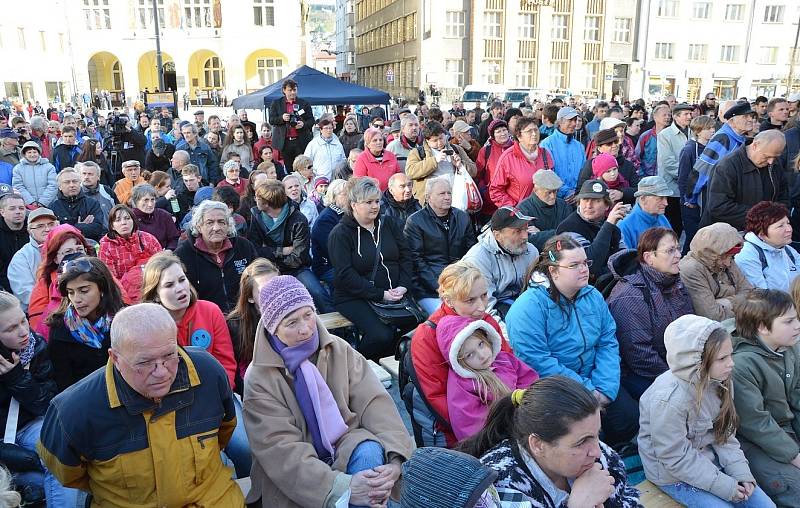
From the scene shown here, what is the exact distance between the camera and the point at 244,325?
152 inches

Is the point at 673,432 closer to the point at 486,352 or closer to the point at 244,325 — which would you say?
the point at 486,352

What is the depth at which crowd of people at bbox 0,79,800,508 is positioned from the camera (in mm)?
2432

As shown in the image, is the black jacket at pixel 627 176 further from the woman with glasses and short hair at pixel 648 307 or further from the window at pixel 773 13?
the window at pixel 773 13

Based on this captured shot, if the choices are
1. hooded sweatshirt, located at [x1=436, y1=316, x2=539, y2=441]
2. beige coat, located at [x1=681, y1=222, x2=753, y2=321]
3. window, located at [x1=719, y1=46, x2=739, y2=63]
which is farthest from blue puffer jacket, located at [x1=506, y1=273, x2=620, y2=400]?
window, located at [x1=719, y1=46, x2=739, y2=63]

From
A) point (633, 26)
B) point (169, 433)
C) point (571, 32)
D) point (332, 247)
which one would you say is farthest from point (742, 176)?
point (633, 26)

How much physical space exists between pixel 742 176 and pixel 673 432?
395cm

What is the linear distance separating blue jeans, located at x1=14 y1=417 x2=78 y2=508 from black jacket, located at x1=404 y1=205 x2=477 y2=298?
10.5 ft

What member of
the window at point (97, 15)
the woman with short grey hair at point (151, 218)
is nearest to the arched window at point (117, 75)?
the window at point (97, 15)

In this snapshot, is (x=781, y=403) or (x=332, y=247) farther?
(x=332, y=247)

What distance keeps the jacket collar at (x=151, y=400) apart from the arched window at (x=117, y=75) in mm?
53615

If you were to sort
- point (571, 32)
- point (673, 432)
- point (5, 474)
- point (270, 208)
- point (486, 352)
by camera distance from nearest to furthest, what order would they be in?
point (5, 474) → point (673, 432) → point (486, 352) → point (270, 208) → point (571, 32)

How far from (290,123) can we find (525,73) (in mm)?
36195

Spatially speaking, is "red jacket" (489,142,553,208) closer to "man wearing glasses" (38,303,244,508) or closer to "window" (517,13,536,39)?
"man wearing glasses" (38,303,244,508)

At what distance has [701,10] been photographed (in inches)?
1767
